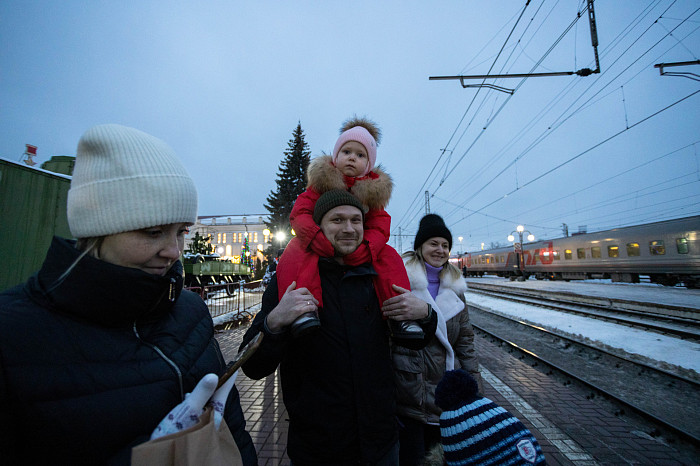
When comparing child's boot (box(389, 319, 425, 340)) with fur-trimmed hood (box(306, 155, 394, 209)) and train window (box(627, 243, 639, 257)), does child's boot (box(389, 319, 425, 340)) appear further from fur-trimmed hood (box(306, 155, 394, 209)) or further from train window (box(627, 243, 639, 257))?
train window (box(627, 243, 639, 257))

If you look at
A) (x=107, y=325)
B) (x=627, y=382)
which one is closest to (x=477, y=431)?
(x=107, y=325)

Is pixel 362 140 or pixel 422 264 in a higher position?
pixel 362 140

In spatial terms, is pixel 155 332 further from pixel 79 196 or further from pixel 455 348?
pixel 455 348

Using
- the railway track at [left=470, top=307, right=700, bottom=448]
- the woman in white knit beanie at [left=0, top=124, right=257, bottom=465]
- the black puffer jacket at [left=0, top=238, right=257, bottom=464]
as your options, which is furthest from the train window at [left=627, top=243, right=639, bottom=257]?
the black puffer jacket at [left=0, top=238, right=257, bottom=464]

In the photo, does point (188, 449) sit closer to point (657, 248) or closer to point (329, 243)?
point (329, 243)

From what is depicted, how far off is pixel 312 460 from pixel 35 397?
4.01ft

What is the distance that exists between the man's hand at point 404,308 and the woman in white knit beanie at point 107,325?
842mm

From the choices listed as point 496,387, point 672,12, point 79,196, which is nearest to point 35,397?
point 79,196

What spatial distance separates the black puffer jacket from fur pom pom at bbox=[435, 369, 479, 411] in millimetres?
874

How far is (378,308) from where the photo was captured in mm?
1747

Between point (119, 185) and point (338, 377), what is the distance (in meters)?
1.28

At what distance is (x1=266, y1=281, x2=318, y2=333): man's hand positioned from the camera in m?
1.36

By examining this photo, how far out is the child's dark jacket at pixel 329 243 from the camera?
1661 millimetres

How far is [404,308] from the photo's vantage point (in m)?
1.57
